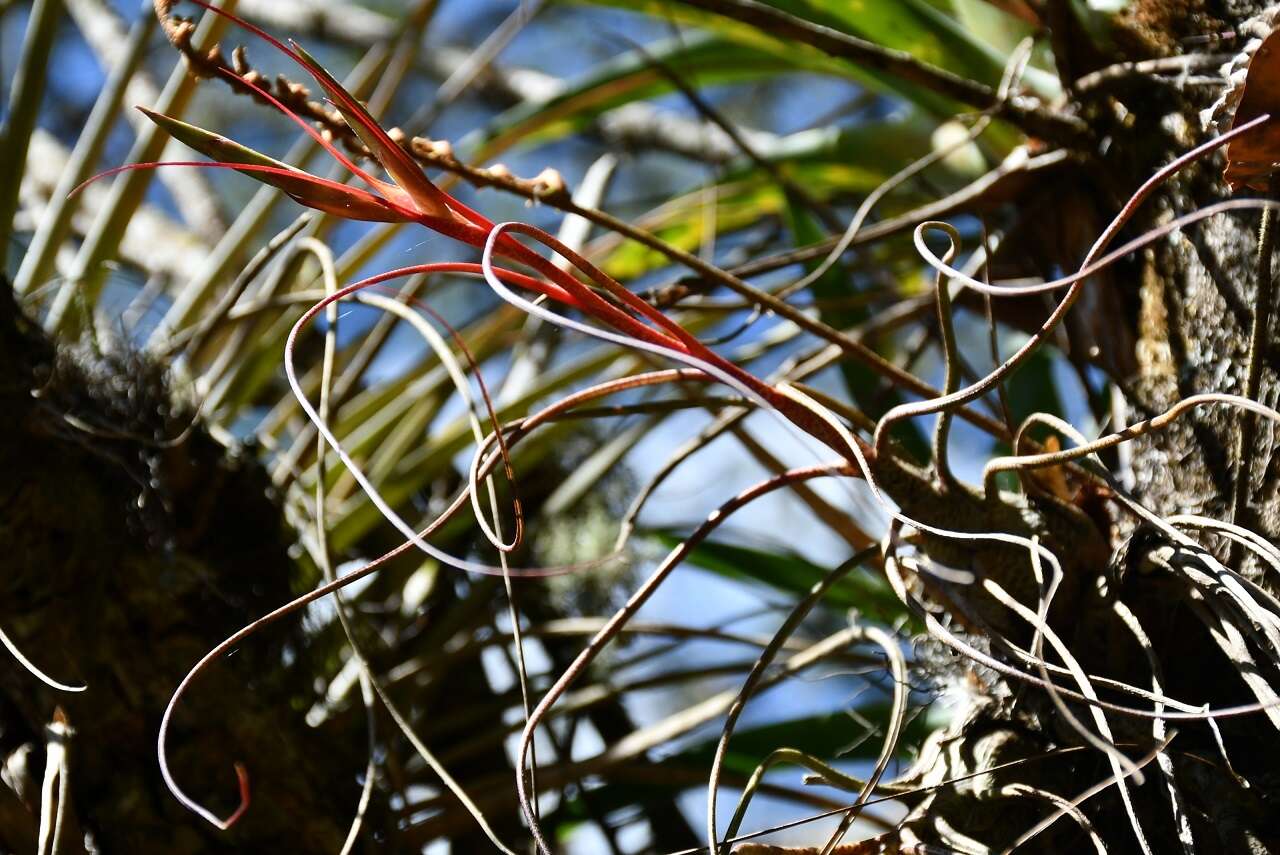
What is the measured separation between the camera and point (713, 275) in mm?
407

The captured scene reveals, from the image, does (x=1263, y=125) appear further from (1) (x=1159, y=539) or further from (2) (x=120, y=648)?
(2) (x=120, y=648)

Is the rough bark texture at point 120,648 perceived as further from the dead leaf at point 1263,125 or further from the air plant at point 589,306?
the dead leaf at point 1263,125

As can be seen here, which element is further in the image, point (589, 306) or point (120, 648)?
point (120, 648)

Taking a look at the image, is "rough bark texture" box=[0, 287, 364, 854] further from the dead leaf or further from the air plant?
the dead leaf

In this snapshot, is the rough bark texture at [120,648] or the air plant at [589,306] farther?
the rough bark texture at [120,648]

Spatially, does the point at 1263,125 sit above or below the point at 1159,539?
above

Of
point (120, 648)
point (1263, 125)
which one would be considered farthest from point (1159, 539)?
point (120, 648)

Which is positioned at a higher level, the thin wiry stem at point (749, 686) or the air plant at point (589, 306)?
the air plant at point (589, 306)

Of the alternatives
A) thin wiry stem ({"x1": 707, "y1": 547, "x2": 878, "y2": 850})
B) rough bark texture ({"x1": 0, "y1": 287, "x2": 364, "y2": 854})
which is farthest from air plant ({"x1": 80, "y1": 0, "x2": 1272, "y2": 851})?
rough bark texture ({"x1": 0, "y1": 287, "x2": 364, "y2": 854})

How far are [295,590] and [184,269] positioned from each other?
63cm

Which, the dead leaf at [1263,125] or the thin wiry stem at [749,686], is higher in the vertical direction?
the dead leaf at [1263,125]

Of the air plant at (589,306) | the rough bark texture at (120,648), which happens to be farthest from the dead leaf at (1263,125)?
the rough bark texture at (120,648)

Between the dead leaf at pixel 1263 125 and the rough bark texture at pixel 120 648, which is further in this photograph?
the rough bark texture at pixel 120 648

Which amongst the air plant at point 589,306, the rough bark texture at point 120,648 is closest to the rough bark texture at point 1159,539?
the air plant at point 589,306
